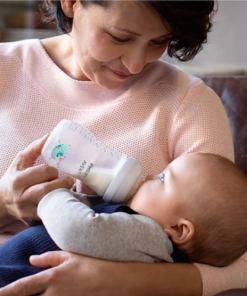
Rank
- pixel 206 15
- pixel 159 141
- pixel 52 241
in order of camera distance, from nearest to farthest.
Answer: pixel 52 241 → pixel 206 15 → pixel 159 141

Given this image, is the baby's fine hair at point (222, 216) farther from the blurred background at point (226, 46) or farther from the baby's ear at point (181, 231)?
the blurred background at point (226, 46)

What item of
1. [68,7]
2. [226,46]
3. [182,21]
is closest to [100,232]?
[182,21]

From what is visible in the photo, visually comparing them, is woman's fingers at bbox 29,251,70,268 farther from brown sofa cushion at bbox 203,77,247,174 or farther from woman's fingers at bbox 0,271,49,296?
brown sofa cushion at bbox 203,77,247,174

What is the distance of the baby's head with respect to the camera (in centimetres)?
103

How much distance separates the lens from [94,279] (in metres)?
0.96

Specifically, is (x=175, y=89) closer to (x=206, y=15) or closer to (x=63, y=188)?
(x=206, y=15)

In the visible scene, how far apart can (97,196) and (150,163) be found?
8.0 inches

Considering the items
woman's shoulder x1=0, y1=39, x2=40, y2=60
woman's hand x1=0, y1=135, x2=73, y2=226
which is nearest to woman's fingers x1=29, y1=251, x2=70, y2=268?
woman's hand x1=0, y1=135, x2=73, y2=226

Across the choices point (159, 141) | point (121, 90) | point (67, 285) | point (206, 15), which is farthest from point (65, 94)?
point (67, 285)

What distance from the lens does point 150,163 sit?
1268mm

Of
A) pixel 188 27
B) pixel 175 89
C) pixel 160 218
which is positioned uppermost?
pixel 188 27

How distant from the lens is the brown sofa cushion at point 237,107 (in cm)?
164

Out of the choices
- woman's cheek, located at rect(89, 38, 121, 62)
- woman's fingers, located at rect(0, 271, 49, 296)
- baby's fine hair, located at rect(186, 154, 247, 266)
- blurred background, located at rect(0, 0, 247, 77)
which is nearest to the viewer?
woman's fingers, located at rect(0, 271, 49, 296)

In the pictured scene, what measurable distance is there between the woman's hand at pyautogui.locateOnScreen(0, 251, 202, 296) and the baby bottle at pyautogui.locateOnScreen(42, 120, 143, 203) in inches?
7.0
